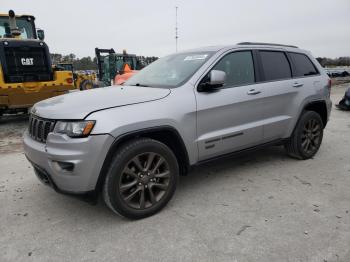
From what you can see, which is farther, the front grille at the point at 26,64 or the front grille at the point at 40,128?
the front grille at the point at 26,64

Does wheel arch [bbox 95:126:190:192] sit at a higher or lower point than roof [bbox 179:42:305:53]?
lower

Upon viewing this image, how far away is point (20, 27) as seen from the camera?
378 inches

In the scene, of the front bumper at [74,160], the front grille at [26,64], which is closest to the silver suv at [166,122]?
the front bumper at [74,160]

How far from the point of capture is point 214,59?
372 centimetres

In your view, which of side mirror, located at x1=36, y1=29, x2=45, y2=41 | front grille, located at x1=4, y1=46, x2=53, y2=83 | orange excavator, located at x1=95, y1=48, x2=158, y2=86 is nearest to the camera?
front grille, located at x1=4, y1=46, x2=53, y2=83

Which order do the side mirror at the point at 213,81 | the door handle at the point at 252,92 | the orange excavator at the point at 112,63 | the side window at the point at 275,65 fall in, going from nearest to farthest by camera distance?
the side mirror at the point at 213,81 < the door handle at the point at 252,92 < the side window at the point at 275,65 < the orange excavator at the point at 112,63

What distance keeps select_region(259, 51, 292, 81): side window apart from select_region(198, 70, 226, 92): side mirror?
3.41 ft

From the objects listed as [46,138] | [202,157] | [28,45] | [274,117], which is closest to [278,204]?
[202,157]

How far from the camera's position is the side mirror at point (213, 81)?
11.2 feet

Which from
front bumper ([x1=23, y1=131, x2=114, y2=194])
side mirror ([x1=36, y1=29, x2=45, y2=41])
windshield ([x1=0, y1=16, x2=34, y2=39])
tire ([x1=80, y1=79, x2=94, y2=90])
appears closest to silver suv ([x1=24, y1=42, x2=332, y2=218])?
front bumper ([x1=23, y1=131, x2=114, y2=194])

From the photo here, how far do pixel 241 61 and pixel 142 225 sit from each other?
2.39 meters

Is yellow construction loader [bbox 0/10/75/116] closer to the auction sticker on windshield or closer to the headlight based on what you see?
the auction sticker on windshield

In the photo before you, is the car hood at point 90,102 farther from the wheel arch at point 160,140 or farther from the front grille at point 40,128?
the wheel arch at point 160,140

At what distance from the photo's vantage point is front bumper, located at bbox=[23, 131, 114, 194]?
2.73 meters
